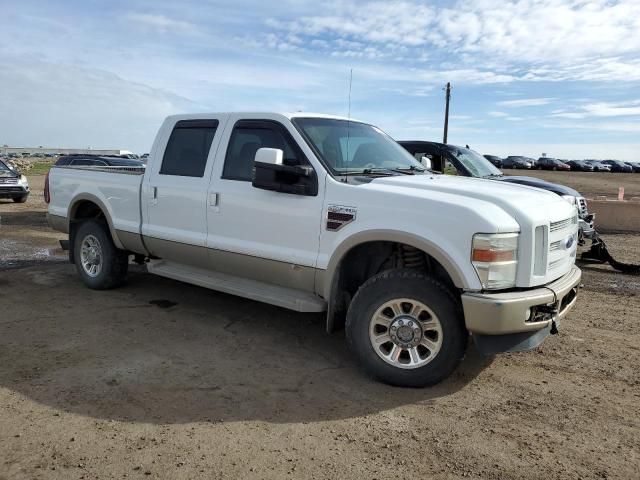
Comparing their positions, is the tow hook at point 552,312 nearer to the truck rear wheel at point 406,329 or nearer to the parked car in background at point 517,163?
the truck rear wheel at point 406,329

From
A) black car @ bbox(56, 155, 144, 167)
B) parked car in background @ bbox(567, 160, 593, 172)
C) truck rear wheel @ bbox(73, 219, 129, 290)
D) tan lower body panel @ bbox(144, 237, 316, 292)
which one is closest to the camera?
tan lower body panel @ bbox(144, 237, 316, 292)

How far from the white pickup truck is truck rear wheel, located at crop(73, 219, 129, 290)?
0.59 m


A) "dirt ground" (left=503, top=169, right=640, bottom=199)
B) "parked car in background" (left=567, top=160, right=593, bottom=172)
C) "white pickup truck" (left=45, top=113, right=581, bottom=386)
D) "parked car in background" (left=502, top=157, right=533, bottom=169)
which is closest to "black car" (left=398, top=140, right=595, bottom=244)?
"white pickup truck" (left=45, top=113, right=581, bottom=386)

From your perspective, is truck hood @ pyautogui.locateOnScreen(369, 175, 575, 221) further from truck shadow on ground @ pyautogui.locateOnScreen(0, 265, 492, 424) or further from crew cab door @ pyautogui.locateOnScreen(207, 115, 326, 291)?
truck shadow on ground @ pyautogui.locateOnScreen(0, 265, 492, 424)

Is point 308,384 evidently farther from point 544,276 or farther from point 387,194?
point 544,276

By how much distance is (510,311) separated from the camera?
147 inches

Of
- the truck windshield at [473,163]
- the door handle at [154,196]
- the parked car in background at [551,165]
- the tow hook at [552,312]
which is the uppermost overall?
the parked car in background at [551,165]

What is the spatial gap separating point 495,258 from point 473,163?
632 cm

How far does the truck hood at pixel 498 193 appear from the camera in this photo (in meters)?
3.98

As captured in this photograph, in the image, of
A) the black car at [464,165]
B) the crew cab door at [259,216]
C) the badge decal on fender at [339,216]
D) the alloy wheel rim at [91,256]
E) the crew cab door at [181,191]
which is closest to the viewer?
the badge decal on fender at [339,216]

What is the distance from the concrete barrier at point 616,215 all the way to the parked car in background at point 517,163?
46.0 m

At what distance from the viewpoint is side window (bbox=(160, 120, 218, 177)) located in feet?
18.1

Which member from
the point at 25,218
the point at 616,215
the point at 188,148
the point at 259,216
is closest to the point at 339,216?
the point at 259,216

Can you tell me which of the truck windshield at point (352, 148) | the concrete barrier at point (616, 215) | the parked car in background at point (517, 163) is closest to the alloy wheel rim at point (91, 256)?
the truck windshield at point (352, 148)
